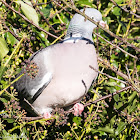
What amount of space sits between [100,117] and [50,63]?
2.19ft

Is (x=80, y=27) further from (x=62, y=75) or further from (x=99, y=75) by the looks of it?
(x=62, y=75)

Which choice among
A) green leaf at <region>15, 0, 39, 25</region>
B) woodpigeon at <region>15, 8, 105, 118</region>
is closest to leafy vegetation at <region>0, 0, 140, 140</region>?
green leaf at <region>15, 0, 39, 25</region>

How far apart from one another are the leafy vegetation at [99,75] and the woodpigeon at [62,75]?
10cm

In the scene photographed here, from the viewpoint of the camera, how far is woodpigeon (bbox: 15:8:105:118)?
279cm

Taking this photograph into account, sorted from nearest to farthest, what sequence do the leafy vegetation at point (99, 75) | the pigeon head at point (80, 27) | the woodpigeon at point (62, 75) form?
1. the leafy vegetation at point (99, 75)
2. the woodpigeon at point (62, 75)
3. the pigeon head at point (80, 27)

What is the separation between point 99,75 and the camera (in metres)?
3.08

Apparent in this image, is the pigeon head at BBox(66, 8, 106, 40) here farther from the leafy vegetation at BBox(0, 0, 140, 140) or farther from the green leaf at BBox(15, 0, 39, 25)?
the green leaf at BBox(15, 0, 39, 25)

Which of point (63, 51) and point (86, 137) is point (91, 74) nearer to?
point (63, 51)

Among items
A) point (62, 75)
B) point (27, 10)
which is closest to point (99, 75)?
point (62, 75)

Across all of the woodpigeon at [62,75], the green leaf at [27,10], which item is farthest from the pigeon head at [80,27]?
the green leaf at [27,10]

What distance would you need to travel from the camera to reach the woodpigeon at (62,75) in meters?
2.79

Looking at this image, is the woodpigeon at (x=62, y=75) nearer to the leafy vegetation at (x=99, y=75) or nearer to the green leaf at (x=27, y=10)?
the leafy vegetation at (x=99, y=75)

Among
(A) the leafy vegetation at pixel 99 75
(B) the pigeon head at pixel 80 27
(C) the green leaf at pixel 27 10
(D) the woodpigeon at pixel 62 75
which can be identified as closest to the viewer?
(C) the green leaf at pixel 27 10

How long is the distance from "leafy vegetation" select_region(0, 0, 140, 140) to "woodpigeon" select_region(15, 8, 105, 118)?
0.10 metres
